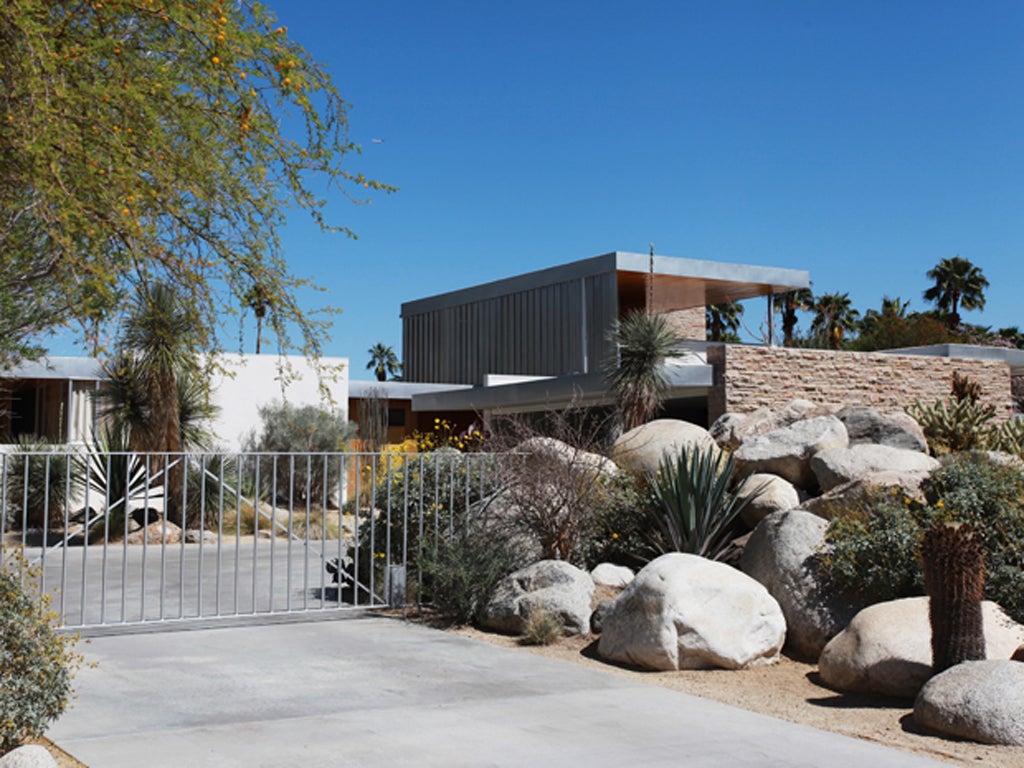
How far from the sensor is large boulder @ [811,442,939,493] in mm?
12641

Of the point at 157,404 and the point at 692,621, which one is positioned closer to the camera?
the point at 692,621

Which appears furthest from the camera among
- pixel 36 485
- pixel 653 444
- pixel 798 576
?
pixel 36 485

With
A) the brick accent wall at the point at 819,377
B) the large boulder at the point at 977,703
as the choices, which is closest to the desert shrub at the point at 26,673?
the large boulder at the point at 977,703

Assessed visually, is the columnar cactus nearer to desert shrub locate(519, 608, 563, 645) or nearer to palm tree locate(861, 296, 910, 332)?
desert shrub locate(519, 608, 563, 645)

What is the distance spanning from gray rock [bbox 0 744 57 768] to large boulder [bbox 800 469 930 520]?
7.73 meters

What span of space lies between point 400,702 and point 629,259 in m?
20.5

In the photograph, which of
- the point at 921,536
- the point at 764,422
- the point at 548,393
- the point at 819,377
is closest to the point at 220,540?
the point at 921,536

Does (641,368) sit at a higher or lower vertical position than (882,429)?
higher

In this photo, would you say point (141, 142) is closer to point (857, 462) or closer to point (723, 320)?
point (857, 462)

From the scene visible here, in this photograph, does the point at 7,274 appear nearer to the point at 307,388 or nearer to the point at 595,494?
the point at 595,494

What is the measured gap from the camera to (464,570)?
11141mm

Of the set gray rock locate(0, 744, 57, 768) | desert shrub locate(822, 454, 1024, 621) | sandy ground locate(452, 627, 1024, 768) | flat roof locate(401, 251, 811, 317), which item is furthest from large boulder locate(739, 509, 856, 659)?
flat roof locate(401, 251, 811, 317)

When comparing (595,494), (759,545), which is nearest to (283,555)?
(595,494)

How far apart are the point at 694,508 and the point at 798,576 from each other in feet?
6.05
